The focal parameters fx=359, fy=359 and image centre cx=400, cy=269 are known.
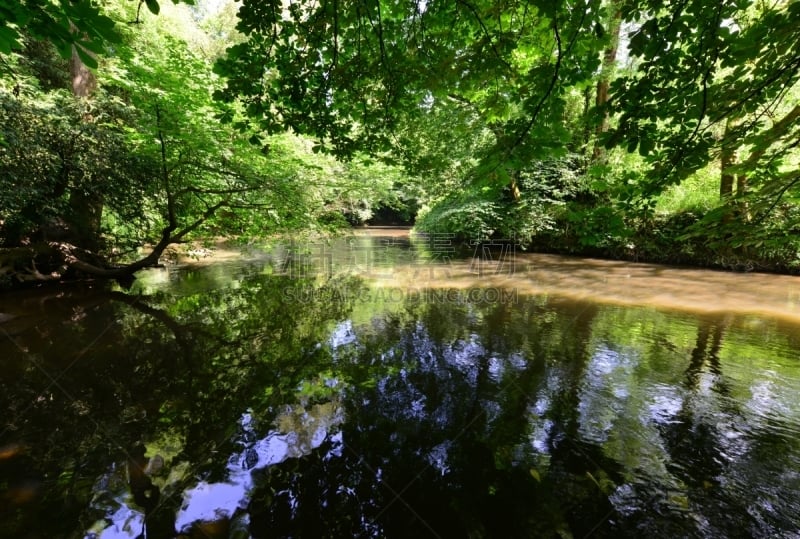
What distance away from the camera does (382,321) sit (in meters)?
7.13

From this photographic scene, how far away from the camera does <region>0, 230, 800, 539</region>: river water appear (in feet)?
8.75

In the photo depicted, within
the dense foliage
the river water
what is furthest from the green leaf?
the river water

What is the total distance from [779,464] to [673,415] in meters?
0.82

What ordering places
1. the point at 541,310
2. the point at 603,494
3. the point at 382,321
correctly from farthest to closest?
the point at 541,310
the point at 382,321
the point at 603,494

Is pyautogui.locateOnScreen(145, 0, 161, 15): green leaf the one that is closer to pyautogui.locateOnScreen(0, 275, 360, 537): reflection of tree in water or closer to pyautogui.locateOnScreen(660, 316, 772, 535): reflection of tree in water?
pyautogui.locateOnScreen(0, 275, 360, 537): reflection of tree in water

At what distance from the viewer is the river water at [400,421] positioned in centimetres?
267

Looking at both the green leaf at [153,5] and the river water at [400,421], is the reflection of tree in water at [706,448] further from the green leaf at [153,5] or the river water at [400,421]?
the green leaf at [153,5]

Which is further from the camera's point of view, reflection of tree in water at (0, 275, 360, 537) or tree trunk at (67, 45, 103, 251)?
tree trunk at (67, 45, 103, 251)

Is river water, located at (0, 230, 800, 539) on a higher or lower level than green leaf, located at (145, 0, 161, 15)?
lower

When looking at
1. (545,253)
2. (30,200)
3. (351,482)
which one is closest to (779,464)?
(351,482)

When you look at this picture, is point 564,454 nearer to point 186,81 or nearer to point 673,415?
point 673,415

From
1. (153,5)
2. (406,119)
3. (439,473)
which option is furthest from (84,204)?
(439,473)

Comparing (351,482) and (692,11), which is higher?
(692,11)

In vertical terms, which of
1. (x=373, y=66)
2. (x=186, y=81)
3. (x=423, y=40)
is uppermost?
(x=186, y=81)
